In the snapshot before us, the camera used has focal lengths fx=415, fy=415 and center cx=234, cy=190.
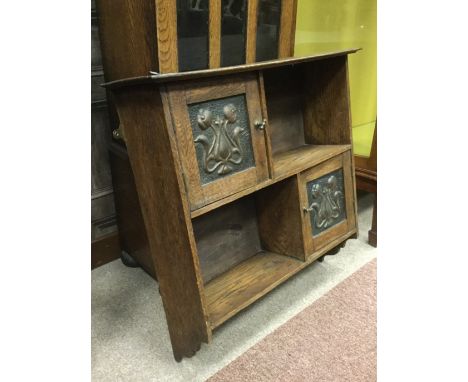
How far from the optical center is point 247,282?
1.22 m

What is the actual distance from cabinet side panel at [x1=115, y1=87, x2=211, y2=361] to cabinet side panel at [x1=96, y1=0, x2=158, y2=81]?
12 cm

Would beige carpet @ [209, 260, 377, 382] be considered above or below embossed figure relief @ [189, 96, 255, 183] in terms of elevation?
below

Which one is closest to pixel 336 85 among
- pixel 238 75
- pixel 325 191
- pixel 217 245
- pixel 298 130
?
pixel 298 130

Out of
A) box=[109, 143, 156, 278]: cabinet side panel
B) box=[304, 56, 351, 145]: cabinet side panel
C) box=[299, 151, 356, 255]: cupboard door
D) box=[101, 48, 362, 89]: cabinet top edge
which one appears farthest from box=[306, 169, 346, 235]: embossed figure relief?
box=[109, 143, 156, 278]: cabinet side panel

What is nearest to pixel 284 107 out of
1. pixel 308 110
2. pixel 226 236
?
pixel 308 110

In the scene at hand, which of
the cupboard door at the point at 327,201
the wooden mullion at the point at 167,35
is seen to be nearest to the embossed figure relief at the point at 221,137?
the wooden mullion at the point at 167,35

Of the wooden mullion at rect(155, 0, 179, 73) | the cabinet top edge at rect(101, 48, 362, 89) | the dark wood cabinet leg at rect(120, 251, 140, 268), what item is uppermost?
the wooden mullion at rect(155, 0, 179, 73)

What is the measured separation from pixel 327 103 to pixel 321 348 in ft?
2.50

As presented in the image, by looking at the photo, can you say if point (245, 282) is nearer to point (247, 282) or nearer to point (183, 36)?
point (247, 282)

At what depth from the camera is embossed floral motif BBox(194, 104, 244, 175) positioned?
0.96 meters

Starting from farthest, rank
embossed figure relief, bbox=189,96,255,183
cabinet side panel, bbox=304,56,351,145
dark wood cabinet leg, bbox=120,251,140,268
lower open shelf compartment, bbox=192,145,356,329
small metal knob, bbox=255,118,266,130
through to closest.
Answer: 1. dark wood cabinet leg, bbox=120,251,140,268
2. cabinet side panel, bbox=304,56,351,145
3. lower open shelf compartment, bbox=192,145,356,329
4. small metal knob, bbox=255,118,266,130
5. embossed figure relief, bbox=189,96,255,183

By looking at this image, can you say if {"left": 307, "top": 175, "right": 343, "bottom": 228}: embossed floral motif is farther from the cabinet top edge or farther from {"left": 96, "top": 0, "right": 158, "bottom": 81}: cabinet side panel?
{"left": 96, "top": 0, "right": 158, "bottom": 81}: cabinet side panel

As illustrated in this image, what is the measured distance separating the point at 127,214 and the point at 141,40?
2.05 ft
